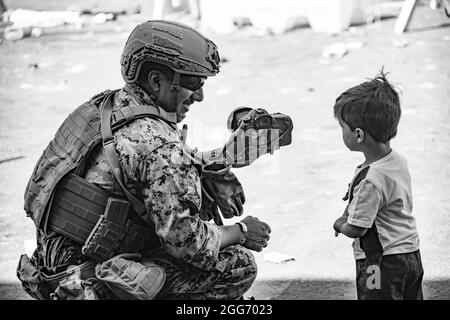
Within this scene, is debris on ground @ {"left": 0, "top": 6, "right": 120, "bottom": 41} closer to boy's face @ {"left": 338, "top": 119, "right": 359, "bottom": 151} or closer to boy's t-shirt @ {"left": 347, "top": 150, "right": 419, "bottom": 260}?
boy's face @ {"left": 338, "top": 119, "right": 359, "bottom": 151}

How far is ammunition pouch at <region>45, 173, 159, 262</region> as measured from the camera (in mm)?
3385

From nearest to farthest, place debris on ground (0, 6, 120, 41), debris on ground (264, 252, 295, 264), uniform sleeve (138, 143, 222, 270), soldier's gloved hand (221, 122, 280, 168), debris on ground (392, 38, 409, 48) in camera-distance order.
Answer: uniform sleeve (138, 143, 222, 270) → soldier's gloved hand (221, 122, 280, 168) → debris on ground (264, 252, 295, 264) → debris on ground (392, 38, 409, 48) → debris on ground (0, 6, 120, 41)

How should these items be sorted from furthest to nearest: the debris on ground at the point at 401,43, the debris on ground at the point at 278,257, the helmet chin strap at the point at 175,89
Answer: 1. the debris on ground at the point at 401,43
2. the debris on ground at the point at 278,257
3. the helmet chin strap at the point at 175,89

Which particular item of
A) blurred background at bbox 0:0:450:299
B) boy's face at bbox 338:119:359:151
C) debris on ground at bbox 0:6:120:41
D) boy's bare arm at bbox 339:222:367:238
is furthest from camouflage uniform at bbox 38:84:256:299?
debris on ground at bbox 0:6:120:41

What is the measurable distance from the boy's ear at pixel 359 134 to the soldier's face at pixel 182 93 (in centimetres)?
66

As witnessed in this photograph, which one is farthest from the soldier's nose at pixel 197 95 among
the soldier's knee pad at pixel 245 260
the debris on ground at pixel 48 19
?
the debris on ground at pixel 48 19

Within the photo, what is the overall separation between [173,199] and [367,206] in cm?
77

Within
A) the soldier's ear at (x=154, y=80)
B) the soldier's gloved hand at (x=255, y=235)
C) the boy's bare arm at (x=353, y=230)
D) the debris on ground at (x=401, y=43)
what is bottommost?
the debris on ground at (x=401, y=43)

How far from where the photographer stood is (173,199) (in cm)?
331

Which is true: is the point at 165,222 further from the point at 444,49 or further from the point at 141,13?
the point at 141,13

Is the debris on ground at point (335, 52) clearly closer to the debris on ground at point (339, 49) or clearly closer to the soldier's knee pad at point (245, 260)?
the debris on ground at point (339, 49)

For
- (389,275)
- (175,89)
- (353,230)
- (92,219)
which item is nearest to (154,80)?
(175,89)

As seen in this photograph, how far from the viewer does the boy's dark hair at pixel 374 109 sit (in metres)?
3.47
